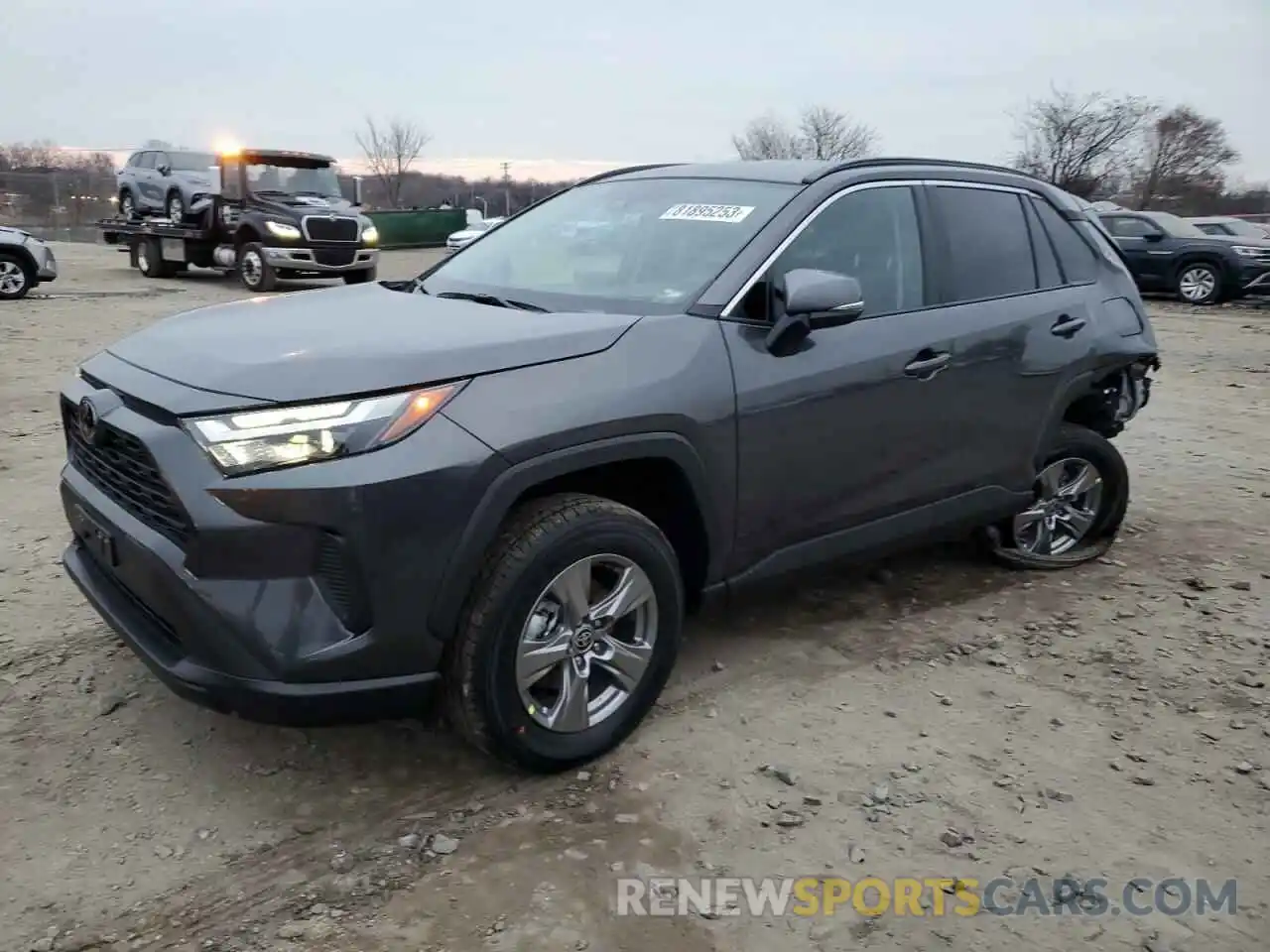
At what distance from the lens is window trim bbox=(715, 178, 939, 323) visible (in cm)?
332

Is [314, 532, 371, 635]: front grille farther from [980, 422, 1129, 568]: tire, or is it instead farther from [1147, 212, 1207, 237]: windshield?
[1147, 212, 1207, 237]: windshield

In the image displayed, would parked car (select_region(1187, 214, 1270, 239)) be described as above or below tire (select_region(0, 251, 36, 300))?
above

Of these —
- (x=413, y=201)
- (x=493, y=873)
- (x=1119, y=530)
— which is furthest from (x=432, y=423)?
(x=413, y=201)

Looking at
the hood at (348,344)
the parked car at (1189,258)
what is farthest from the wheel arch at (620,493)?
the parked car at (1189,258)

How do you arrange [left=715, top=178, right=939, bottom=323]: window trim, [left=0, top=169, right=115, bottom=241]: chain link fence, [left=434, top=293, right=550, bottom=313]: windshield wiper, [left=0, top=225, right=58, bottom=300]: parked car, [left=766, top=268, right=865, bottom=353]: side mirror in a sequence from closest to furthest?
[left=766, top=268, right=865, bottom=353]: side mirror
[left=715, top=178, right=939, bottom=323]: window trim
[left=434, top=293, right=550, bottom=313]: windshield wiper
[left=0, top=225, right=58, bottom=300]: parked car
[left=0, top=169, right=115, bottom=241]: chain link fence

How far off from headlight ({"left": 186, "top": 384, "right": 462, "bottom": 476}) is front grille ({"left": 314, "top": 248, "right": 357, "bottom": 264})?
15.6m

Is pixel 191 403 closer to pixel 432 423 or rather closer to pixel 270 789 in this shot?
pixel 432 423

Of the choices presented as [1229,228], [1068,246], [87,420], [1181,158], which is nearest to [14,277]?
[87,420]

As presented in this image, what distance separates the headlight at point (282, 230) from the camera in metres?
16.9

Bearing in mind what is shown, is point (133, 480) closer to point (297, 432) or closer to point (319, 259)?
point (297, 432)

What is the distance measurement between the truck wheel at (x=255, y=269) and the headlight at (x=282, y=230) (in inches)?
13.3

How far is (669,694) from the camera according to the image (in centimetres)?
357

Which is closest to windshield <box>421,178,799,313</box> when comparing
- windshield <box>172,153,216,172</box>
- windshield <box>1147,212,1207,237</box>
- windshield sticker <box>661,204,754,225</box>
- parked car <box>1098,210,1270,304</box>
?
windshield sticker <box>661,204,754,225</box>

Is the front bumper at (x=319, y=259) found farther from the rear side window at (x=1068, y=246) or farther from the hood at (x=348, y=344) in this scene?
the rear side window at (x=1068, y=246)
